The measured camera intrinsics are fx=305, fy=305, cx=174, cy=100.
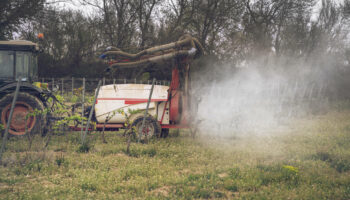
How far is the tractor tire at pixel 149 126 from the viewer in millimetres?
8203

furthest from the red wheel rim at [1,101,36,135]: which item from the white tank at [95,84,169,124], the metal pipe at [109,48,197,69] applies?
the metal pipe at [109,48,197,69]

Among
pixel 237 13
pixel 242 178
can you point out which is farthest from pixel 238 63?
pixel 242 178

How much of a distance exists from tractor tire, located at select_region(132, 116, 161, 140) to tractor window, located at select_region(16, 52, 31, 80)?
11.7 feet

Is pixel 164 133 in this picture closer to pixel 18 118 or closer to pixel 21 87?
pixel 18 118

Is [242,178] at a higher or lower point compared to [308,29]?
lower

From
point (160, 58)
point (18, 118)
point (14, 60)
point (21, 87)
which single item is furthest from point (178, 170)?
point (14, 60)

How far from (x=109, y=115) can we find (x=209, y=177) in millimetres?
4104

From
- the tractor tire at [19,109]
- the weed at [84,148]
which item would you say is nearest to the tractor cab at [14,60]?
the tractor tire at [19,109]

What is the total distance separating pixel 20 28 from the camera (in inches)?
643

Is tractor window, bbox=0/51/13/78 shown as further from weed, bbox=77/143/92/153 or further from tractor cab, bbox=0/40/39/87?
weed, bbox=77/143/92/153

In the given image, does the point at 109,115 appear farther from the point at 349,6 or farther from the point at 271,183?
the point at 349,6

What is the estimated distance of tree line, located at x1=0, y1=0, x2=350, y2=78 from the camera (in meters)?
20.5

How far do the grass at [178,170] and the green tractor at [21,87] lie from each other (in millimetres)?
786

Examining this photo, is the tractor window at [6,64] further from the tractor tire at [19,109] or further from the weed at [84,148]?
the weed at [84,148]
